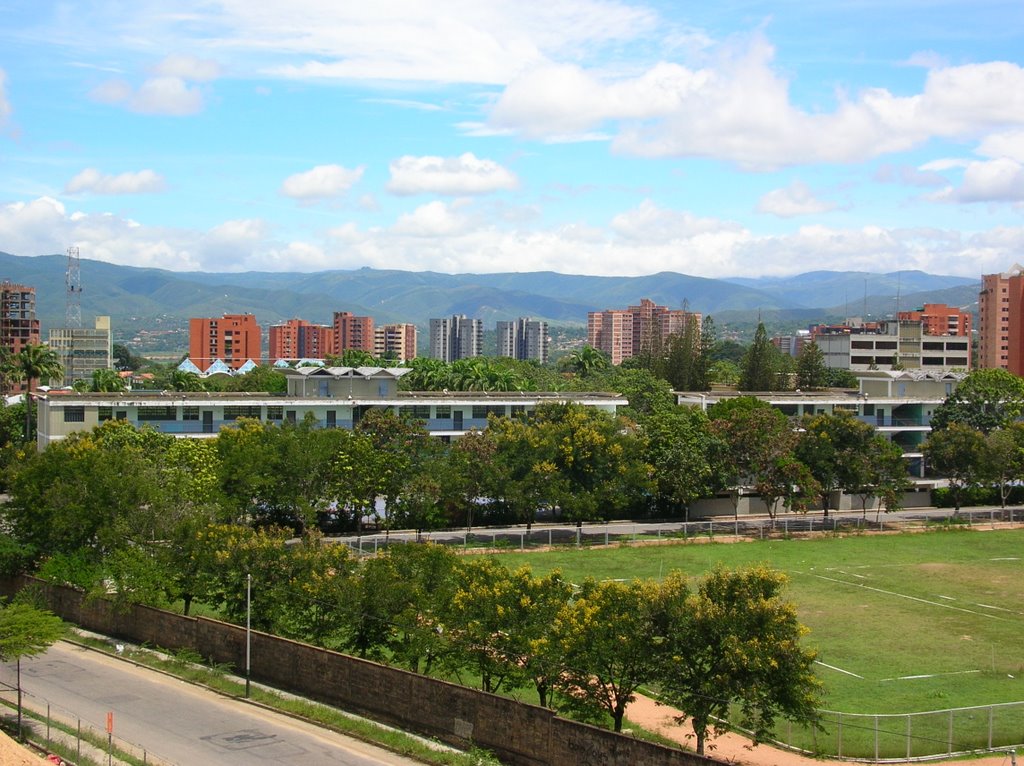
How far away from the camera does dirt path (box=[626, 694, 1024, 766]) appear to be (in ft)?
76.4

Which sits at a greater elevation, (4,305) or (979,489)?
(4,305)

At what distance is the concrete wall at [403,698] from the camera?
21.9m

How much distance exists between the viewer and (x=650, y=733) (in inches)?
994

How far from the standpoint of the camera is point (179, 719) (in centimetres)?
2658

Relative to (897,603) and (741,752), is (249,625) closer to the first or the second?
(741,752)

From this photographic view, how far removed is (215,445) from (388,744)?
29514 millimetres

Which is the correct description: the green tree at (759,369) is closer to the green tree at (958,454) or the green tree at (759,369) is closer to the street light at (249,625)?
the green tree at (958,454)

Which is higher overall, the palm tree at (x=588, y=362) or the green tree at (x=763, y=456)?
the palm tree at (x=588, y=362)

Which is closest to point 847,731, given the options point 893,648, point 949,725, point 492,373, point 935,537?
point 949,725

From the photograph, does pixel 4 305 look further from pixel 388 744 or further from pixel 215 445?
pixel 388 744

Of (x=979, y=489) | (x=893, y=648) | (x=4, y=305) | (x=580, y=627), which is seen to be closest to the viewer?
(x=580, y=627)

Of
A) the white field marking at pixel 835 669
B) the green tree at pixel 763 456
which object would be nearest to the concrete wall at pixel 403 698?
the white field marking at pixel 835 669

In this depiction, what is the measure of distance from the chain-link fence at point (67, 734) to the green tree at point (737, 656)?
427 inches

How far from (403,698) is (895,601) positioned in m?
21.3
